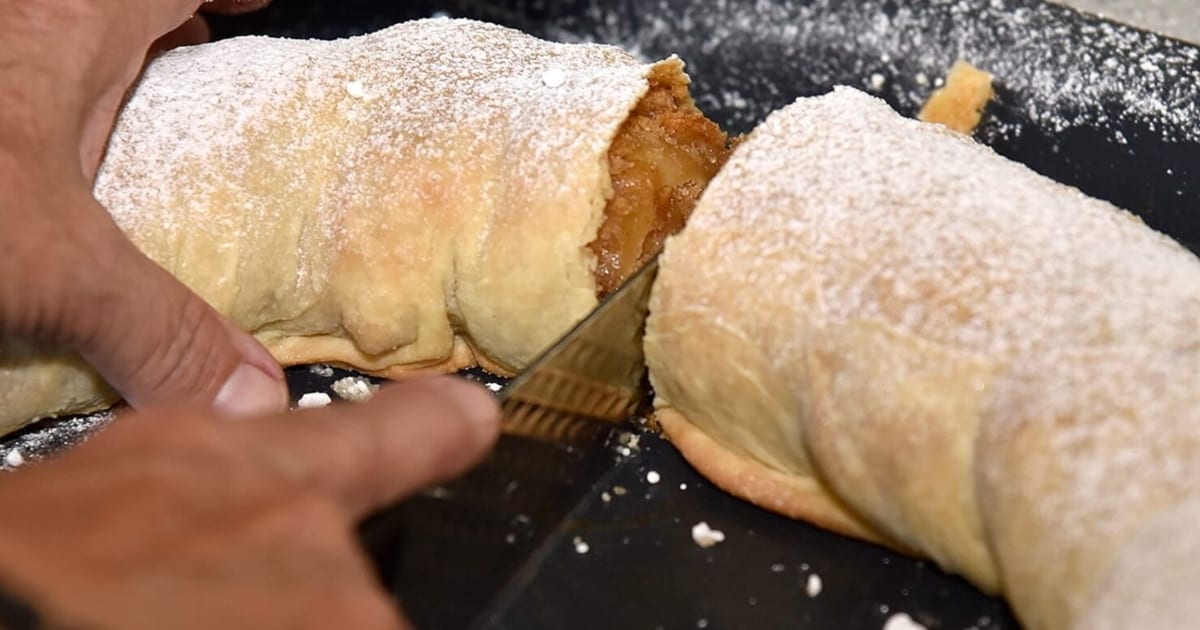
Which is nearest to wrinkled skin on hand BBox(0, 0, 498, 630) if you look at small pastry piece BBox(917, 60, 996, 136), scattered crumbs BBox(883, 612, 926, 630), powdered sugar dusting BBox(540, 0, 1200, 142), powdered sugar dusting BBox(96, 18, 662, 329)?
powdered sugar dusting BBox(96, 18, 662, 329)

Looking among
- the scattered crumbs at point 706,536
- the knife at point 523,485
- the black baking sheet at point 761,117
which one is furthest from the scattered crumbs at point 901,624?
the knife at point 523,485

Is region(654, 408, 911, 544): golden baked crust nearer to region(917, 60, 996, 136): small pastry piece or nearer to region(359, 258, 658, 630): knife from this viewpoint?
region(359, 258, 658, 630): knife

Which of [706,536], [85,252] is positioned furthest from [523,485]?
[85,252]

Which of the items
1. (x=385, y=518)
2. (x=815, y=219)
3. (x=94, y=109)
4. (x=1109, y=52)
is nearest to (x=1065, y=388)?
(x=815, y=219)

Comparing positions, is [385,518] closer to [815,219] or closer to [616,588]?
[616,588]

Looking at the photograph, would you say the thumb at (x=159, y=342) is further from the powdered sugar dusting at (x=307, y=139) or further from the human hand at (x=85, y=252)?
the powdered sugar dusting at (x=307, y=139)

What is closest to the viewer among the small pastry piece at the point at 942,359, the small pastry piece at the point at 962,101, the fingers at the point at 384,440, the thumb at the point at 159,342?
the fingers at the point at 384,440
